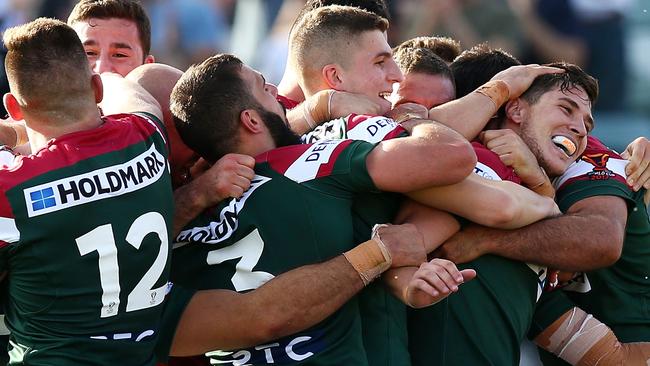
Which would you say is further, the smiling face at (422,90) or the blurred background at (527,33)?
the blurred background at (527,33)

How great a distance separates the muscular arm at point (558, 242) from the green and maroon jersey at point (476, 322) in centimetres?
8

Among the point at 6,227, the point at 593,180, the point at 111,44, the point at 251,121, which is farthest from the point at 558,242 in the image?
the point at 111,44

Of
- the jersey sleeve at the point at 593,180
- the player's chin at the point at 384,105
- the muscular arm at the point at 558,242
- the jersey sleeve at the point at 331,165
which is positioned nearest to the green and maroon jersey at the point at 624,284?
the jersey sleeve at the point at 593,180

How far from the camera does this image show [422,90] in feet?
18.1

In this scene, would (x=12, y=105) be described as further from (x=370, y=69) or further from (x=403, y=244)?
(x=370, y=69)

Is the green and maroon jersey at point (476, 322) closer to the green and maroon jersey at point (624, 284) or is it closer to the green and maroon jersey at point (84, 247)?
the green and maroon jersey at point (624, 284)

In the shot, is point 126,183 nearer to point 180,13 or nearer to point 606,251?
point 606,251

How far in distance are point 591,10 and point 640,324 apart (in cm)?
649

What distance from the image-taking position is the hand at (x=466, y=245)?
498 cm

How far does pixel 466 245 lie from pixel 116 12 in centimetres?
276

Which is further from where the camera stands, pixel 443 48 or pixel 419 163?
pixel 443 48

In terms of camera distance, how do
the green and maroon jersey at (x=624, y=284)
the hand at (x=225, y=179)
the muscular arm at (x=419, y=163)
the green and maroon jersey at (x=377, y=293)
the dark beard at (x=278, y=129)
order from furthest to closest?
the green and maroon jersey at (x=624, y=284)
the dark beard at (x=278, y=129)
the green and maroon jersey at (x=377, y=293)
the hand at (x=225, y=179)
the muscular arm at (x=419, y=163)

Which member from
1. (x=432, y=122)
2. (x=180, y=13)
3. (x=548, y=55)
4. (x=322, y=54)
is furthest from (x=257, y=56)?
(x=432, y=122)

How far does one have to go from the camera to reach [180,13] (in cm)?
1171
